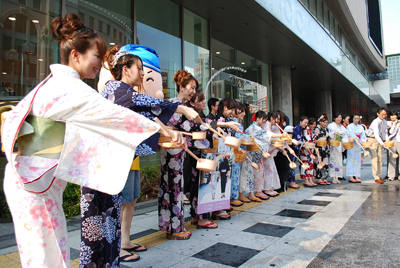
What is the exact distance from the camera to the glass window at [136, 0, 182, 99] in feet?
20.4

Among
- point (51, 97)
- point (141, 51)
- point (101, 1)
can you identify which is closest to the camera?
point (51, 97)

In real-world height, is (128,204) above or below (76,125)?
below

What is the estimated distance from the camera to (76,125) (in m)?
1.29

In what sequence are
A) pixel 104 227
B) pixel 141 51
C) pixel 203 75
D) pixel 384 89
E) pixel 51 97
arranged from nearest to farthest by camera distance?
pixel 51 97 → pixel 104 227 → pixel 141 51 → pixel 203 75 → pixel 384 89

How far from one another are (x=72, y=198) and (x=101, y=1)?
3.65 meters

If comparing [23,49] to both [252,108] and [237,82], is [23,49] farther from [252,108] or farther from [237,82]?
[252,108]

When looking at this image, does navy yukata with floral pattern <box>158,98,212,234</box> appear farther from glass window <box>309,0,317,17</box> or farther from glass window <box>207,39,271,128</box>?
glass window <box>309,0,317,17</box>

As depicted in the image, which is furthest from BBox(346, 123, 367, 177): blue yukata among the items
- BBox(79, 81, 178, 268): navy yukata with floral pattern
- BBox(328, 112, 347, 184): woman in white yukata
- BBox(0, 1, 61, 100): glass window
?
BBox(0, 1, 61, 100): glass window

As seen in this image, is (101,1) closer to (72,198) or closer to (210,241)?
(72,198)

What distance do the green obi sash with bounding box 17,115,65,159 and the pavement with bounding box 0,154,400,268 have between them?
4.93 ft

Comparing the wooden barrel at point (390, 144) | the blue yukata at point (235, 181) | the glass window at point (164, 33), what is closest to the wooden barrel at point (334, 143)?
the wooden barrel at point (390, 144)

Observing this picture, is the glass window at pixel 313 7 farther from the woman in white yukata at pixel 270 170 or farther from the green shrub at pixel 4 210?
the green shrub at pixel 4 210

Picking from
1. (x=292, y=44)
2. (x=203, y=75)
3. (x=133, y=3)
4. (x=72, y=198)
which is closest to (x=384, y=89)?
(x=292, y=44)

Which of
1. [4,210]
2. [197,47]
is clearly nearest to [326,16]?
[197,47]
